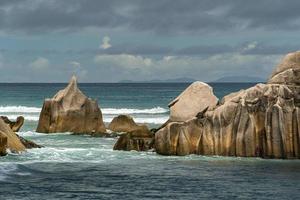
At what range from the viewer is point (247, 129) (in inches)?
1743

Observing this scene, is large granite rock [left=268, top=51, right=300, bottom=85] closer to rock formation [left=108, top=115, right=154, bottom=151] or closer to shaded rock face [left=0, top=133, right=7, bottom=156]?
rock formation [left=108, top=115, right=154, bottom=151]

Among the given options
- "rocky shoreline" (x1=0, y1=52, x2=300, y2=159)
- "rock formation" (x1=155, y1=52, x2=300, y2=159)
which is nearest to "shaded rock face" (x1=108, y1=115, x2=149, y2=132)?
"rocky shoreline" (x1=0, y1=52, x2=300, y2=159)

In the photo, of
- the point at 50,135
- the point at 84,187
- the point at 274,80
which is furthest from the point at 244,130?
the point at 50,135

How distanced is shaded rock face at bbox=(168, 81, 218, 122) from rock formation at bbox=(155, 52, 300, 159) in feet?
16.4

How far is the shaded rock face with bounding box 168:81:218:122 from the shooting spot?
51.7m

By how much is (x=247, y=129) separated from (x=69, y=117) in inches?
1127

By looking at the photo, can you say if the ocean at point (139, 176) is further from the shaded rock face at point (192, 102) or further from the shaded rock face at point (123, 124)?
the shaded rock face at point (123, 124)

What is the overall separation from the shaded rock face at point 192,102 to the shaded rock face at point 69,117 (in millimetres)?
16241

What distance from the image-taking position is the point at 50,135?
6525 cm

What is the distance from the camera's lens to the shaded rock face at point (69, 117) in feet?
223

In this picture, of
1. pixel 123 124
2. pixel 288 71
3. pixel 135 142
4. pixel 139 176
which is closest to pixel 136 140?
pixel 135 142

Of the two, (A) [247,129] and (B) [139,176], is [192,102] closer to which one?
(A) [247,129]

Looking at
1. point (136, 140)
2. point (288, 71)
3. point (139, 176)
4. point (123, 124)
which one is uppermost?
point (288, 71)

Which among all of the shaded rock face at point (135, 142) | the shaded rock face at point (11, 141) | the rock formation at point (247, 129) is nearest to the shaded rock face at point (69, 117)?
the shaded rock face at point (135, 142)
